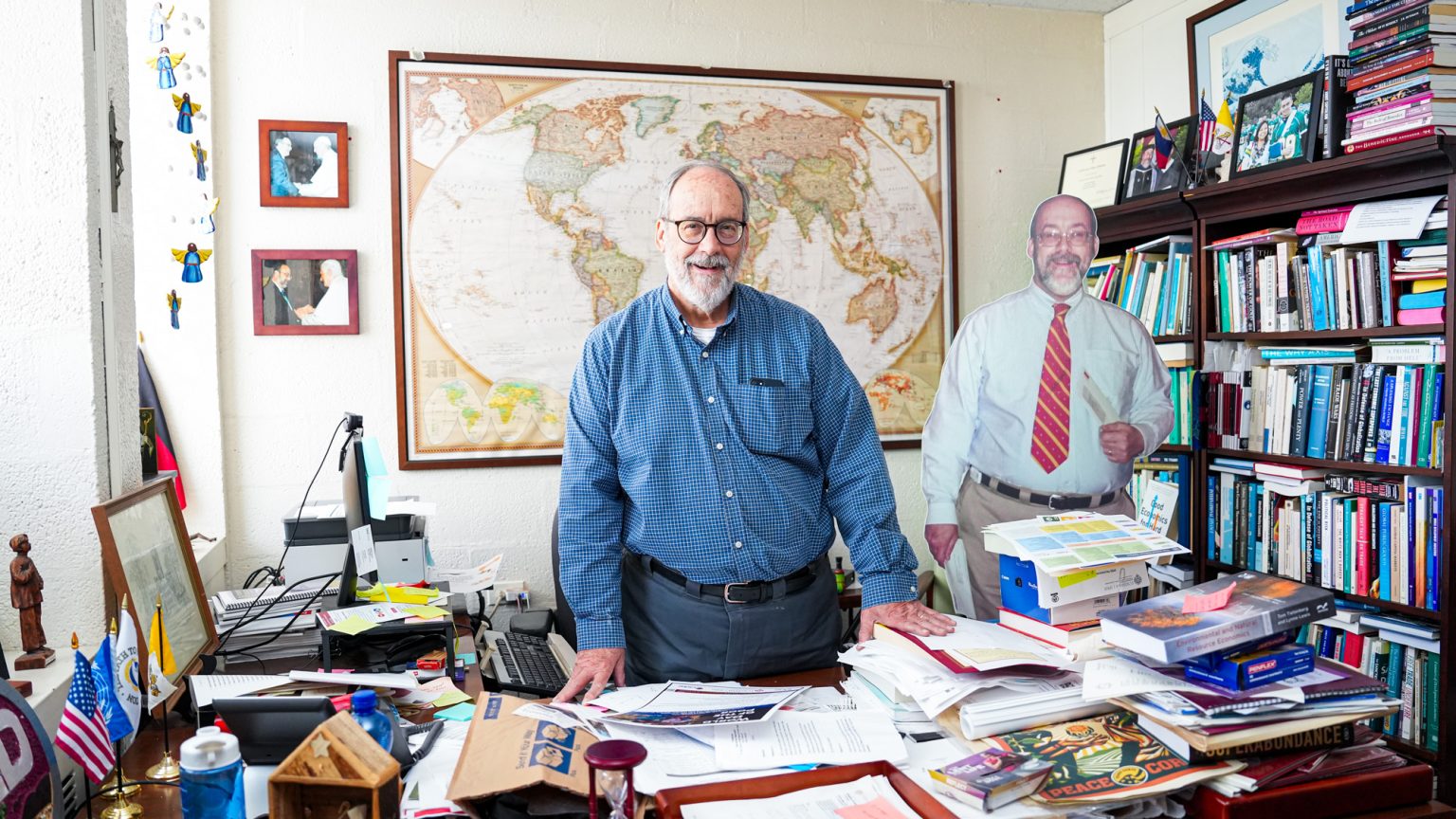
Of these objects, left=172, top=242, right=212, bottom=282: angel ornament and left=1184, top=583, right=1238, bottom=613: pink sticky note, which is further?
left=172, top=242, right=212, bottom=282: angel ornament

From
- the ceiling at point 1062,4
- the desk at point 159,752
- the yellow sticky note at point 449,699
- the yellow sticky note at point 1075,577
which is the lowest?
the desk at point 159,752

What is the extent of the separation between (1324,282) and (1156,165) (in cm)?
74

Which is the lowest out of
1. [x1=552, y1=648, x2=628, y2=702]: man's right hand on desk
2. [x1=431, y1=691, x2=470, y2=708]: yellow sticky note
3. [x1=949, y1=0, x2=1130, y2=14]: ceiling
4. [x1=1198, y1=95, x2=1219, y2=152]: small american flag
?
[x1=431, y1=691, x2=470, y2=708]: yellow sticky note

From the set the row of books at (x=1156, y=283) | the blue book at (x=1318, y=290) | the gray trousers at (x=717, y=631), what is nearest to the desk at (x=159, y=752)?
the gray trousers at (x=717, y=631)

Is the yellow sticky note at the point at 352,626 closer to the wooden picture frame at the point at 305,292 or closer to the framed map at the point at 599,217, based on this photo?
the framed map at the point at 599,217

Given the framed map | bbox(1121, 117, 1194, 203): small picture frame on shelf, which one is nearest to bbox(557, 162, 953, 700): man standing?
the framed map

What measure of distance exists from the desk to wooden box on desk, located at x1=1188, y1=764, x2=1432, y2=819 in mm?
1199

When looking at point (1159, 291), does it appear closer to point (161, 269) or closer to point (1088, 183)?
point (1088, 183)

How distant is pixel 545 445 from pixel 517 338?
0.39m

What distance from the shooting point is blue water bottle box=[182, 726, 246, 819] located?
3.69 ft

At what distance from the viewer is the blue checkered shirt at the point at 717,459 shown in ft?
6.43

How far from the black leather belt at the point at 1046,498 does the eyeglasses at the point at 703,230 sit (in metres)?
1.06

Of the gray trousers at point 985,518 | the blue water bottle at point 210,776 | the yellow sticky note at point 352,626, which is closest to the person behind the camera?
the blue water bottle at point 210,776

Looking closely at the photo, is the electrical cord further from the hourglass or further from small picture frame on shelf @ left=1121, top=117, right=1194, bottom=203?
small picture frame on shelf @ left=1121, top=117, right=1194, bottom=203
